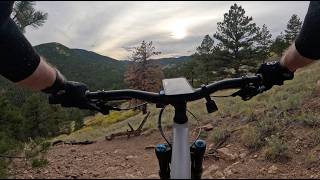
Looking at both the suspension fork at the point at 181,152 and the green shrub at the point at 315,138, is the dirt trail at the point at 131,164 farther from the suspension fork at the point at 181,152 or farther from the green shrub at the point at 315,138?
the suspension fork at the point at 181,152

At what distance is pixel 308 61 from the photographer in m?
1.64

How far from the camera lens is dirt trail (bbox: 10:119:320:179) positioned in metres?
7.54

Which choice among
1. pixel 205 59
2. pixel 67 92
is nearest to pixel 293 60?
pixel 67 92

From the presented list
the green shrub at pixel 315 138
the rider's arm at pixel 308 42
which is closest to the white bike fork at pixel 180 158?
the rider's arm at pixel 308 42

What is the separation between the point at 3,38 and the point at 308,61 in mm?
1306

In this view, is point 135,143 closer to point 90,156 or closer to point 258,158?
point 90,156

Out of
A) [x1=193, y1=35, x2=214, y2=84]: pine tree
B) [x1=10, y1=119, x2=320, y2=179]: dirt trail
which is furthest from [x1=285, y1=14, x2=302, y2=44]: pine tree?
[x1=10, y1=119, x2=320, y2=179]: dirt trail

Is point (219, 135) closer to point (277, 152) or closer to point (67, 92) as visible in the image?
point (277, 152)

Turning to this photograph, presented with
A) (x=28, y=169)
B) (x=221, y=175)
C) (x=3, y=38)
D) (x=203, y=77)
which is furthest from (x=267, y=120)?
(x=203, y=77)

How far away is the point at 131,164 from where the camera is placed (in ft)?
33.0

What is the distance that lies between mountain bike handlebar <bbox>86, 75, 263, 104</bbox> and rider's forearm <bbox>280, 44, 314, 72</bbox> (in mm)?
148

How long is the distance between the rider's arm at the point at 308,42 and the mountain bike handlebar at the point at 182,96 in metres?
0.21

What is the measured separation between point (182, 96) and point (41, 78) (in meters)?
0.61

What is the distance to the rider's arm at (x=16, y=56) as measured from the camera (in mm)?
1426
